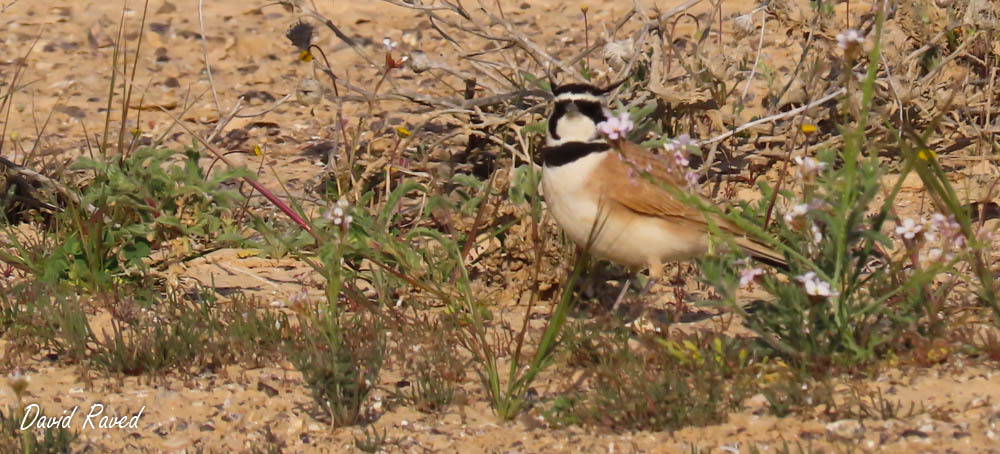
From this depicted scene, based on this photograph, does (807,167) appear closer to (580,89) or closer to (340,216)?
(580,89)

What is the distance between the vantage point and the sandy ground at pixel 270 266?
4066 mm

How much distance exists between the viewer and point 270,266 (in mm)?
6168

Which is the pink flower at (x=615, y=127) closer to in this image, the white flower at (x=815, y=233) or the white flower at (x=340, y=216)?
the white flower at (x=815, y=233)

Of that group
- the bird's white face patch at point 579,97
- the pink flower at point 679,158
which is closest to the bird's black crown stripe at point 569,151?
the bird's white face patch at point 579,97

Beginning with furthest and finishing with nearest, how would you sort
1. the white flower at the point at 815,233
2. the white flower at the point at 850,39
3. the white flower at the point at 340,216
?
the white flower at the point at 340,216 → the white flower at the point at 815,233 → the white flower at the point at 850,39

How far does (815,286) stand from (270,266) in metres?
2.86

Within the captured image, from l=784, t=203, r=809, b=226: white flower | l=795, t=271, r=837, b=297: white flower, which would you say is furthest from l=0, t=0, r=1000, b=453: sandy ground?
l=784, t=203, r=809, b=226: white flower

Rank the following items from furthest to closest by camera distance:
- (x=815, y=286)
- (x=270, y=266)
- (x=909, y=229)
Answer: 1. (x=270, y=266)
2. (x=909, y=229)
3. (x=815, y=286)

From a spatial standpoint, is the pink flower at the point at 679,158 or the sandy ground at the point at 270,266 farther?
the pink flower at the point at 679,158

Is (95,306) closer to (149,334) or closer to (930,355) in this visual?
(149,334)

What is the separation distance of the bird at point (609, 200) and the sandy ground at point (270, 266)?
675 millimetres

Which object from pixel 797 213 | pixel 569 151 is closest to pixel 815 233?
pixel 797 213

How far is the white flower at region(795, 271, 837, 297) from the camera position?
4055mm

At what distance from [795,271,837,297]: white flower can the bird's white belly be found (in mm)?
1034
